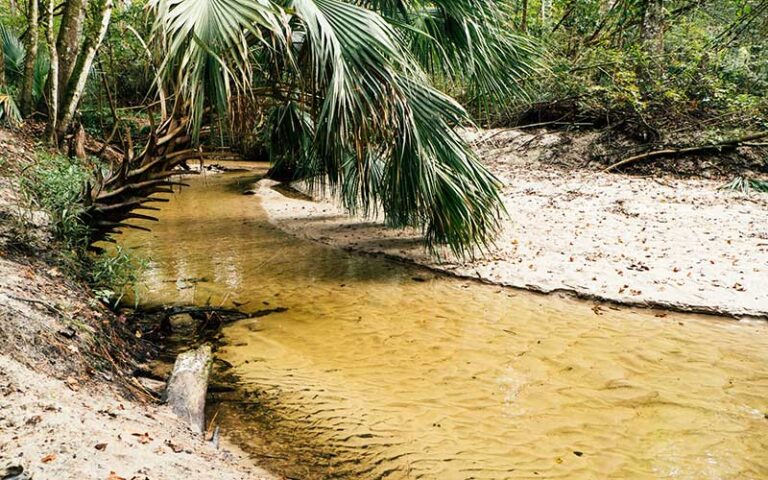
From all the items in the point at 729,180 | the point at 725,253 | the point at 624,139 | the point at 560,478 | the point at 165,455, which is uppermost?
the point at 624,139

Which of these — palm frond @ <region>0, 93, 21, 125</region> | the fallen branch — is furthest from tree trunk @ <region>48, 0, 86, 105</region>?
the fallen branch

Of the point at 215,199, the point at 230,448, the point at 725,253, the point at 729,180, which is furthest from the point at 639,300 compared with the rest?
the point at 215,199

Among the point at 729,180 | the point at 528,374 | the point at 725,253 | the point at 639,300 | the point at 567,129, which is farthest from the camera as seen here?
the point at 567,129

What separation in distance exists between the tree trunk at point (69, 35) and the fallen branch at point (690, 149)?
346 inches

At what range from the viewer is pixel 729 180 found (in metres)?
8.98

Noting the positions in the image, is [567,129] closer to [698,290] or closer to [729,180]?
[729,180]

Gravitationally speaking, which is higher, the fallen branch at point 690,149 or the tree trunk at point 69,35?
the tree trunk at point 69,35

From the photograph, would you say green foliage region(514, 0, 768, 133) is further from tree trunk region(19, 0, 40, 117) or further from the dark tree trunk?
tree trunk region(19, 0, 40, 117)

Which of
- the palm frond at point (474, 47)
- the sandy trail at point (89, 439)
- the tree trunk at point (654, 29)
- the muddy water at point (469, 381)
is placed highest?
the tree trunk at point (654, 29)

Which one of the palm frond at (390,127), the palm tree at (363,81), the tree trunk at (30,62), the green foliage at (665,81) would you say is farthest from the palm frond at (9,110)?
the green foliage at (665,81)

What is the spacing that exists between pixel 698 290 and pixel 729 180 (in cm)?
486

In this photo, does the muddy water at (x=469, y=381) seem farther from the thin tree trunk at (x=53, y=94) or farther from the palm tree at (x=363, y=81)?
the thin tree trunk at (x=53, y=94)

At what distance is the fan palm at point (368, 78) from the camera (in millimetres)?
3488

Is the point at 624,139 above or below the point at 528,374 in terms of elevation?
above
